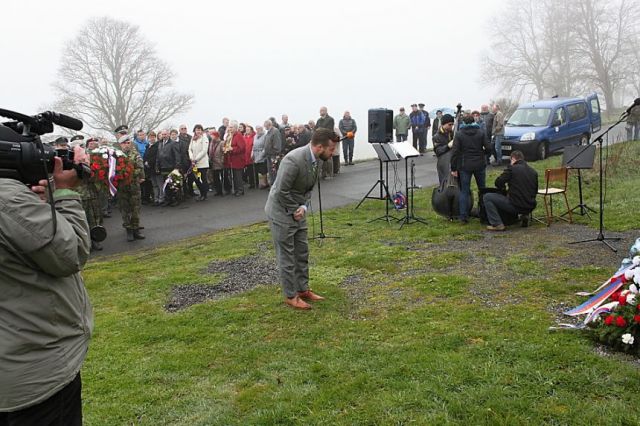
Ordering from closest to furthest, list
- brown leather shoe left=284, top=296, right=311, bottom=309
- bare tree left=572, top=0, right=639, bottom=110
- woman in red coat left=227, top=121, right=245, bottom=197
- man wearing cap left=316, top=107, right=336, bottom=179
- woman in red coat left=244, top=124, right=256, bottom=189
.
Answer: brown leather shoe left=284, top=296, right=311, bottom=309
woman in red coat left=227, top=121, right=245, bottom=197
woman in red coat left=244, top=124, right=256, bottom=189
man wearing cap left=316, top=107, right=336, bottom=179
bare tree left=572, top=0, right=639, bottom=110

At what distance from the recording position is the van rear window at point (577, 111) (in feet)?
63.0

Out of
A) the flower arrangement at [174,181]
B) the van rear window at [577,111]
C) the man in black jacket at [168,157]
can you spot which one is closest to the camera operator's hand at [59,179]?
the flower arrangement at [174,181]

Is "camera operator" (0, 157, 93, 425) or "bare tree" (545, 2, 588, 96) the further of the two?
"bare tree" (545, 2, 588, 96)

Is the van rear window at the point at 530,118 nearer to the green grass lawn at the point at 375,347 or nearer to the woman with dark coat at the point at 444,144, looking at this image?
the woman with dark coat at the point at 444,144

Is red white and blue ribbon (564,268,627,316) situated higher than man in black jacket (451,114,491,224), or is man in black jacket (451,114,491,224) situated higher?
man in black jacket (451,114,491,224)

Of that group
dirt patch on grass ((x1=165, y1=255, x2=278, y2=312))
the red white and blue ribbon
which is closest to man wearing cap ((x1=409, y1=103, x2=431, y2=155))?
dirt patch on grass ((x1=165, y1=255, x2=278, y2=312))

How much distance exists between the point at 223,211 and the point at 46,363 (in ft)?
36.7

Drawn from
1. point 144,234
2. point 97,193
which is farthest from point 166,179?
point 97,193

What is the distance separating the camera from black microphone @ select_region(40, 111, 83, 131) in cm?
245

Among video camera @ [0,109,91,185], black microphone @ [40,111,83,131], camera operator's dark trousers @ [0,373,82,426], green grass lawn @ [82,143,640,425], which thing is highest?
black microphone @ [40,111,83,131]

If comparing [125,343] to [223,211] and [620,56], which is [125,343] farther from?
[620,56]

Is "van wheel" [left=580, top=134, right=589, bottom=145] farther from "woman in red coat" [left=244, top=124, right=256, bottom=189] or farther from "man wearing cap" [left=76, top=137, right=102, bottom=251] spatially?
"man wearing cap" [left=76, top=137, right=102, bottom=251]

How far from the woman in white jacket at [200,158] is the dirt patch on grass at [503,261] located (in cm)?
759

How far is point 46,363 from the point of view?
2242 mm
